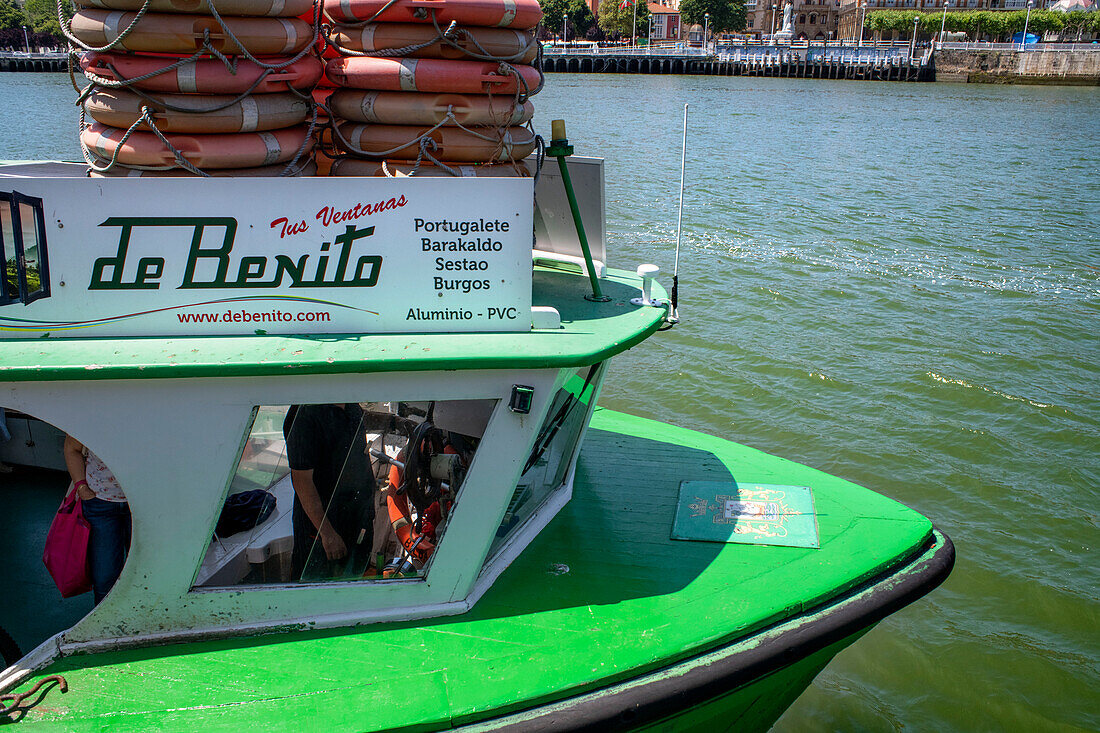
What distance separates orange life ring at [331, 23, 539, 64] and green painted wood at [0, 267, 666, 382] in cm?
126

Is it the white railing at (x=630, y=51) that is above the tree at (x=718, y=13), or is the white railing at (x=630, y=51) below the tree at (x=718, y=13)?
below

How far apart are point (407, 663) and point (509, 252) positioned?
1.60 meters

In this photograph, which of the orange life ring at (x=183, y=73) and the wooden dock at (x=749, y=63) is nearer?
the orange life ring at (x=183, y=73)

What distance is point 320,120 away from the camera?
13.7 feet

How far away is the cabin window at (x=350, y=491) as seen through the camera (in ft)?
11.2

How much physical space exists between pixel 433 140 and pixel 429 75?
27cm

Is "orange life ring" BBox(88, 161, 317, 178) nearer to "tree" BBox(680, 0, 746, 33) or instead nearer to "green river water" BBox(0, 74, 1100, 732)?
"green river water" BBox(0, 74, 1100, 732)

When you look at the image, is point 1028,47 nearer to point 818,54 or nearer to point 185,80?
point 818,54

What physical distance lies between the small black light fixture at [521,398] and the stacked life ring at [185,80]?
1.47 m

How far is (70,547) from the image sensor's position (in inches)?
138

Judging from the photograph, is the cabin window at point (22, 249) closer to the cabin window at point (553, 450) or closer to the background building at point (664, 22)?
the cabin window at point (553, 450)

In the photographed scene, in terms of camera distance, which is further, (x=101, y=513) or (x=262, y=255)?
(x=101, y=513)

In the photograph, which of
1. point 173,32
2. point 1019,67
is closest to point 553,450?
point 173,32

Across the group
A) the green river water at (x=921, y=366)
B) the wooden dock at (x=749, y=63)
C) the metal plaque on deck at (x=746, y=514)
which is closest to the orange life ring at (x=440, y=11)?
the metal plaque on deck at (x=746, y=514)
